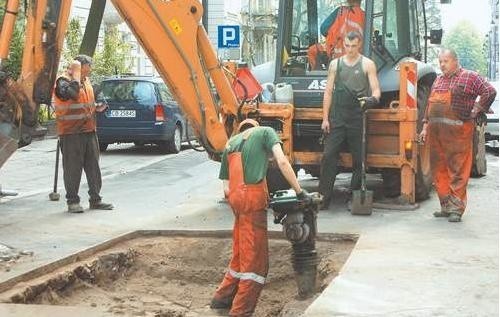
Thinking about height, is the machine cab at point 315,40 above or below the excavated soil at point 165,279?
above

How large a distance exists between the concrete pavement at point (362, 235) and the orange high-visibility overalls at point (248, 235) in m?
0.56

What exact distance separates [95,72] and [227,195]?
19.2 m

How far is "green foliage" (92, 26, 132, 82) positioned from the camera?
24.0 m

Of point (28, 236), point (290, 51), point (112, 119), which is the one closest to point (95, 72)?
point (112, 119)

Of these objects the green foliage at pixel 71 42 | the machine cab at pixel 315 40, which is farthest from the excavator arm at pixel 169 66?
the green foliage at pixel 71 42

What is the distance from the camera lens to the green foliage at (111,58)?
2403 cm

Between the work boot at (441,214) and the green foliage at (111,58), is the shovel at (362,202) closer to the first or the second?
the work boot at (441,214)

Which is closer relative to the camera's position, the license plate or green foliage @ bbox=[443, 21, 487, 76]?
the license plate

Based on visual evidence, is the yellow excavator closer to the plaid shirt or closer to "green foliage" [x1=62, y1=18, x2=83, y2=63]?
the plaid shirt

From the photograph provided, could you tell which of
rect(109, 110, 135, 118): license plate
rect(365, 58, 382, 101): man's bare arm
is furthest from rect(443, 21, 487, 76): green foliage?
rect(365, 58, 382, 101): man's bare arm

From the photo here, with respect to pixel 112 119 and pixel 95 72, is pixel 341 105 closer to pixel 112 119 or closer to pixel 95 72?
pixel 112 119

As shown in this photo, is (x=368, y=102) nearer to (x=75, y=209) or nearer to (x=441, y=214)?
(x=441, y=214)

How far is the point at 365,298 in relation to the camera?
5.19 metres

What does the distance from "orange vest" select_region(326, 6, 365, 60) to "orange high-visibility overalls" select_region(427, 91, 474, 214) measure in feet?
4.85
